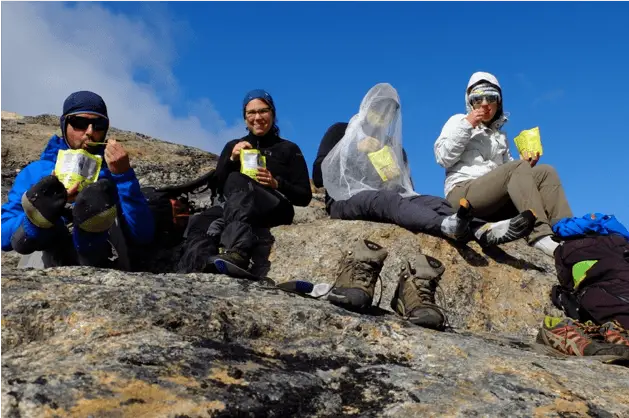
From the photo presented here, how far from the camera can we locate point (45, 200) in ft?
18.1

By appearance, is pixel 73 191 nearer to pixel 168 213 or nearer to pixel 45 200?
pixel 45 200

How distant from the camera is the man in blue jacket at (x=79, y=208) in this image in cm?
562

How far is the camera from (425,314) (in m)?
5.22

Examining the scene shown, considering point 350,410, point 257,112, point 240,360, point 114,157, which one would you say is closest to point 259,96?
point 257,112

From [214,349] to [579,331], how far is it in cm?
327

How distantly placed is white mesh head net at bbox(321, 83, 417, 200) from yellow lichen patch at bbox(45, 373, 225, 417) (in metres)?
5.60

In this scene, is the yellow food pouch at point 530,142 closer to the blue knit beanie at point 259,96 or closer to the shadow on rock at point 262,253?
the blue knit beanie at point 259,96

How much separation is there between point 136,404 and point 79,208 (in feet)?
10.1

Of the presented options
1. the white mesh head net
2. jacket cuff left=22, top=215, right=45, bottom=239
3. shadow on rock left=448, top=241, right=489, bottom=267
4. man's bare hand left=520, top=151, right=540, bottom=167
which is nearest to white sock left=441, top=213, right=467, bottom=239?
shadow on rock left=448, top=241, right=489, bottom=267

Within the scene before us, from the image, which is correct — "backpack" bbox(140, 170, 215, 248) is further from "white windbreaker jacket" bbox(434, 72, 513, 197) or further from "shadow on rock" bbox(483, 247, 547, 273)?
"shadow on rock" bbox(483, 247, 547, 273)

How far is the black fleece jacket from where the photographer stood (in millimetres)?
7867

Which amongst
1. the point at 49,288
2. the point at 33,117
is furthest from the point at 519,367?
the point at 33,117

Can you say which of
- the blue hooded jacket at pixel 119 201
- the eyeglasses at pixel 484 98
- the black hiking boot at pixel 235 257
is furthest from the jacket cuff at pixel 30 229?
the eyeglasses at pixel 484 98

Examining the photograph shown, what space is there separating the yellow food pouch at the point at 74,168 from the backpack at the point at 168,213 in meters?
1.55
